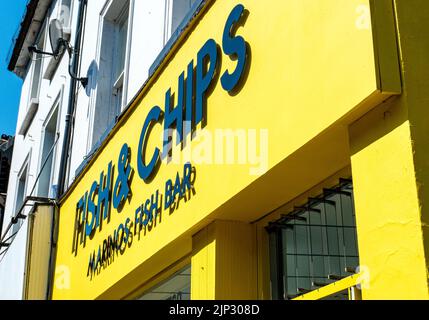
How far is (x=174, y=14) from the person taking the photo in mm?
5328

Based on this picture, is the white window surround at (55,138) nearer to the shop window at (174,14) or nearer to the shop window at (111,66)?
the shop window at (111,66)

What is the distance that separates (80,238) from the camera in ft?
20.8

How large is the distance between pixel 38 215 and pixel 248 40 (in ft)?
14.4

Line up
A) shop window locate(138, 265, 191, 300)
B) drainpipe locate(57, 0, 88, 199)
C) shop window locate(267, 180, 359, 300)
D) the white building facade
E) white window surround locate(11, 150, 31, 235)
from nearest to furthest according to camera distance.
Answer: shop window locate(267, 180, 359, 300) → shop window locate(138, 265, 191, 300) → the white building facade → drainpipe locate(57, 0, 88, 199) → white window surround locate(11, 150, 31, 235)

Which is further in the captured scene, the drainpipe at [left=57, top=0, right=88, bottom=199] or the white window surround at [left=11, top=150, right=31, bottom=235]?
the white window surround at [left=11, top=150, right=31, bottom=235]

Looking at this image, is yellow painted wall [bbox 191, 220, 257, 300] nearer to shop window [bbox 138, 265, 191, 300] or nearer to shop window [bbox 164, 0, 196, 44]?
shop window [bbox 138, 265, 191, 300]

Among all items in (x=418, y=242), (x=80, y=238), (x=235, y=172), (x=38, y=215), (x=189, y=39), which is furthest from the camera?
(x=38, y=215)

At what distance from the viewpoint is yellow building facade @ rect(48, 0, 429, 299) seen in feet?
8.29

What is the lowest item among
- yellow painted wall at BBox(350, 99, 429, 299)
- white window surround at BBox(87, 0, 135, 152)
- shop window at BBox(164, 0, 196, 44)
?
yellow painted wall at BBox(350, 99, 429, 299)

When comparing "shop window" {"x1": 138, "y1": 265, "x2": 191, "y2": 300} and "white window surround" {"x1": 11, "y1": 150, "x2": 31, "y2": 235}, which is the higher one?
"white window surround" {"x1": 11, "y1": 150, "x2": 31, "y2": 235}

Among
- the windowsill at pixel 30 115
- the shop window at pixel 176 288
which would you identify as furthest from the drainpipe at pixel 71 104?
the windowsill at pixel 30 115

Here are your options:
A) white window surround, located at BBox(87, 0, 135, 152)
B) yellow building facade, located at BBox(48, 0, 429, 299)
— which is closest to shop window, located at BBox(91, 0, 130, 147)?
white window surround, located at BBox(87, 0, 135, 152)

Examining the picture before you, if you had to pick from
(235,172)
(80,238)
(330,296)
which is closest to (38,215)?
(80,238)
